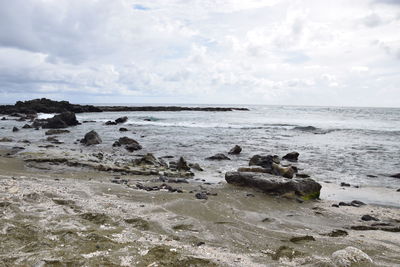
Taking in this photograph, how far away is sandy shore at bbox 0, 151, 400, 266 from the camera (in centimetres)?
439

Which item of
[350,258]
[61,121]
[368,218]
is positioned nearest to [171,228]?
[350,258]

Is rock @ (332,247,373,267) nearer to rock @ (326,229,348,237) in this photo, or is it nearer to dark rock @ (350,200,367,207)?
rock @ (326,229,348,237)

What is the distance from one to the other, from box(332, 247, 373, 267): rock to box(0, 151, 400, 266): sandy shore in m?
0.09

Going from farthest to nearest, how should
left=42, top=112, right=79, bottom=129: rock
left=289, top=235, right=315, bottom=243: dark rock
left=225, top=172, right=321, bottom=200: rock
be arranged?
left=42, top=112, right=79, bottom=129: rock, left=225, top=172, right=321, bottom=200: rock, left=289, top=235, right=315, bottom=243: dark rock

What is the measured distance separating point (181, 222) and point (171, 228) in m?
0.35

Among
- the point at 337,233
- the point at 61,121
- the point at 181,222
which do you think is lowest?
the point at 337,233

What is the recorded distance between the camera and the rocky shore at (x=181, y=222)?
4434 millimetres

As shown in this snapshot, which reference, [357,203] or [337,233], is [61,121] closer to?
[357,203]

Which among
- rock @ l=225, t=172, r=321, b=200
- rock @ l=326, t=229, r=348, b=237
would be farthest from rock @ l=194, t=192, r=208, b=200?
rock @ l=326, t=229, r=348, b=237

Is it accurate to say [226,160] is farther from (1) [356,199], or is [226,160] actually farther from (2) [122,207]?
(2) [122,207]

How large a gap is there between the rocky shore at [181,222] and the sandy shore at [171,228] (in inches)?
0.7

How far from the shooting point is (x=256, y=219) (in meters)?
6.57

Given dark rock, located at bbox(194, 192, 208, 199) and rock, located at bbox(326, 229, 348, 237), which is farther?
dark rock, located at bbox(194, 192, 208, 199)

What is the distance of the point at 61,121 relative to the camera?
31.9 m
